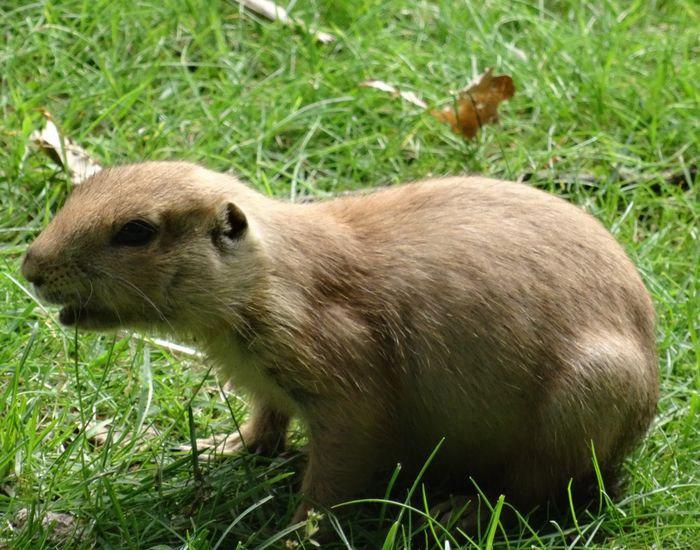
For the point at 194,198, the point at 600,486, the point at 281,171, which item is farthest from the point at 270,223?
the point at 281,171

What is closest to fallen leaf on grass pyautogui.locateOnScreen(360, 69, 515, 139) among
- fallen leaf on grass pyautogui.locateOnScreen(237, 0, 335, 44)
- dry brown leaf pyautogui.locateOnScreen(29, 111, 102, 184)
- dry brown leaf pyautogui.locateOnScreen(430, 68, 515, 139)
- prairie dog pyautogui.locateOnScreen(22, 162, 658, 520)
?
dry brown leaf pyautogui.locateOnScreen(430, 68, 515, 139)

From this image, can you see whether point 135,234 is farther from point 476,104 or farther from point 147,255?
point 476,104

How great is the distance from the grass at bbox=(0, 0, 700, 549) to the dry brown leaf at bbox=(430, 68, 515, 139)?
0.09 metres

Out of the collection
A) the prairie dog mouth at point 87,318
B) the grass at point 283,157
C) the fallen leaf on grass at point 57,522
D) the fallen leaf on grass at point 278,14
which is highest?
the prairie dog mouth at point 87,318

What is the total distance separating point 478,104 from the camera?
7.93m

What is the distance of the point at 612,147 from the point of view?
7910 mm

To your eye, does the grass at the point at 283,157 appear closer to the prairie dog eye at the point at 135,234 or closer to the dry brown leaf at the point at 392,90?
the dry brown leaf at the point at 392,90

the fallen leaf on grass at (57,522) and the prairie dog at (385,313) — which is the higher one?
the prairie dog at (385,313)

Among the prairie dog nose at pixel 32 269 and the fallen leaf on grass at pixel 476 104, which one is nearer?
the prairie dog nose at pixel 32 269

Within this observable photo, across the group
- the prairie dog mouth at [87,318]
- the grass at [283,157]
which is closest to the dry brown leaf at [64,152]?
the grass at [283,157]

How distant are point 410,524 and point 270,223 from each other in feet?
4.31

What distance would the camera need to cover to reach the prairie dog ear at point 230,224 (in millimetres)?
5105

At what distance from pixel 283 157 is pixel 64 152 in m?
1.29

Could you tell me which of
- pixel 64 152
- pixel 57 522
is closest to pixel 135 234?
pixel 57 522
